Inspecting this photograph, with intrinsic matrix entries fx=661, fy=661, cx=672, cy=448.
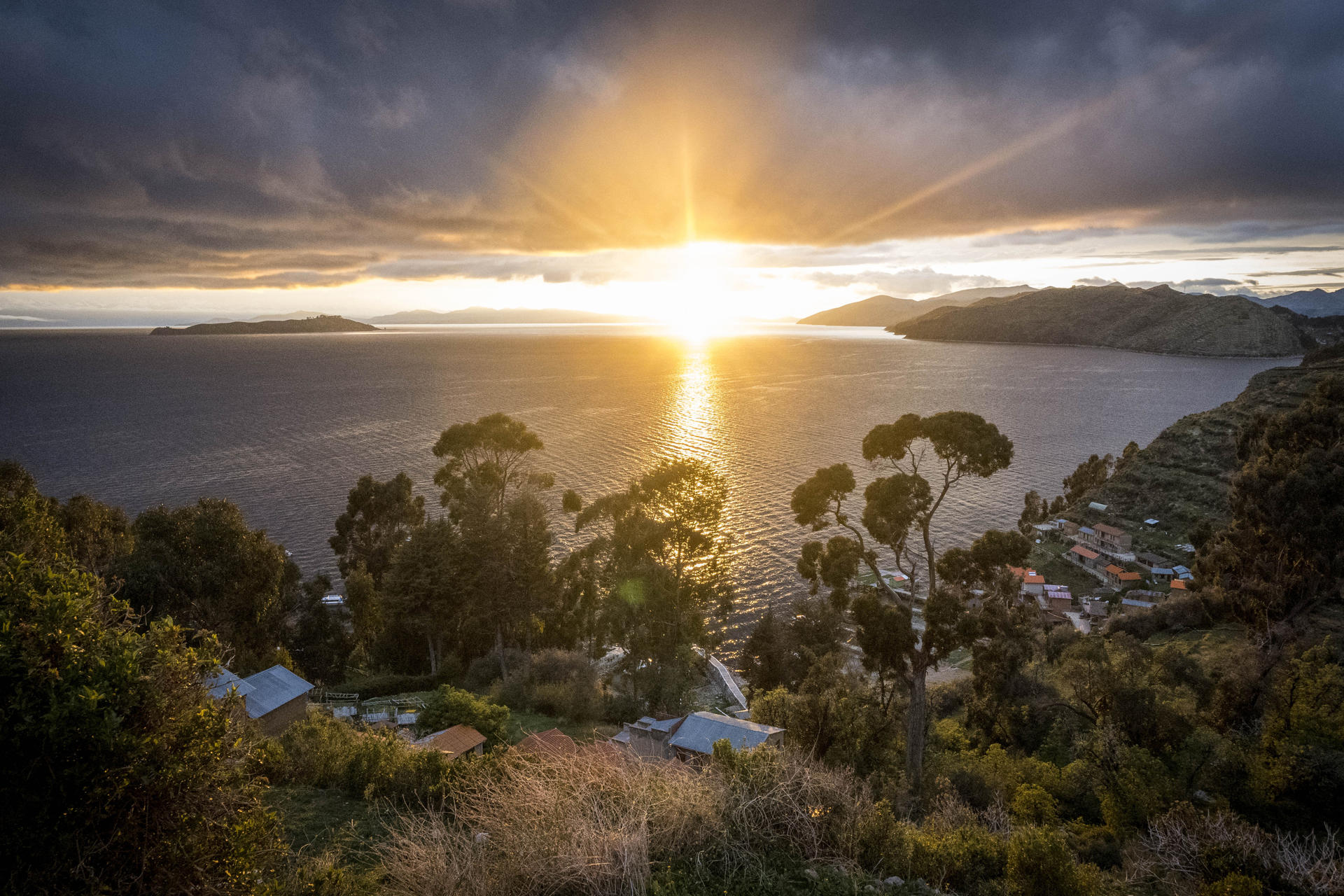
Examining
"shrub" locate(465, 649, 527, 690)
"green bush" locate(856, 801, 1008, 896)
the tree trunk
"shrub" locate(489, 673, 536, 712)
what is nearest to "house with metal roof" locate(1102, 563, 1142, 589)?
the tree trunk

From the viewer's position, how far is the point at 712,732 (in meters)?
17.4

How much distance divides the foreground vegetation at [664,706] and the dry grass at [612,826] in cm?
4

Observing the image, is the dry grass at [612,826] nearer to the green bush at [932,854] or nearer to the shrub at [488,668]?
the green bush at [932,854]

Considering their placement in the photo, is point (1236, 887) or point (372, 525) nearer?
point (1236, 887)

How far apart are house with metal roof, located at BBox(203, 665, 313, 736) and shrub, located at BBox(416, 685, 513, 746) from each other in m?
3.86

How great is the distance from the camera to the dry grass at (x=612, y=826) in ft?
22.6

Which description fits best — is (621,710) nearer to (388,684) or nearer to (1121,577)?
(388,684)

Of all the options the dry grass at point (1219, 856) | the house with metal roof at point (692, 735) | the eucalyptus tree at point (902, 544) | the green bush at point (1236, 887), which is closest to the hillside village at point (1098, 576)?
the eucalyptus tree at point (902, 544)

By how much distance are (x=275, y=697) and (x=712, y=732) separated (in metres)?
12.6

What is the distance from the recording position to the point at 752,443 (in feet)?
249

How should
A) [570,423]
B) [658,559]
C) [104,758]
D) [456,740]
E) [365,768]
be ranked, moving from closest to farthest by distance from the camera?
[104,758]
[365,768]
[456,740]
[658,559]
[570,423]

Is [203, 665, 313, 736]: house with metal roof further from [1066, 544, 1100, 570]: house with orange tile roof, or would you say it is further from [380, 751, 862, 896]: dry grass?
[1066, 544, 1100, 570]: house with orange tile roof

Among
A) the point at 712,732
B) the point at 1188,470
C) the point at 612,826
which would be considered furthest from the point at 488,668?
the point at 1188,470

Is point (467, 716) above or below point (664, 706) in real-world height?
above
